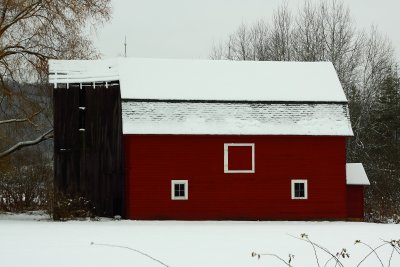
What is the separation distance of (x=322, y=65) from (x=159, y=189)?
32.8ft

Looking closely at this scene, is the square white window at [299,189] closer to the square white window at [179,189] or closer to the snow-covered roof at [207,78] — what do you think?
the snow-covered roof at [207,78]

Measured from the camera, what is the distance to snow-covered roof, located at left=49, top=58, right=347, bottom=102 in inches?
1113

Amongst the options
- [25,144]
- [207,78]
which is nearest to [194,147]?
[207,78]

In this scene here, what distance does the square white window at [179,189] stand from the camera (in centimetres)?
2720

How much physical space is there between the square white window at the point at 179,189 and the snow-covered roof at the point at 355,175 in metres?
7.20

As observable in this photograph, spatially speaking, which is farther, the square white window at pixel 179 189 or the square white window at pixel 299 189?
the square white window at pixel 299 189

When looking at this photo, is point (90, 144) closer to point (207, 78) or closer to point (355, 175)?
point (207, 78)

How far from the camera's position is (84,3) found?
99.0 feet

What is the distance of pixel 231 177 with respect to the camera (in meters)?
27.6

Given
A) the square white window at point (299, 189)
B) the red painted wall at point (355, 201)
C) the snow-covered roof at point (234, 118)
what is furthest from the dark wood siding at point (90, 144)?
the red painted wall at point (355, 201)
